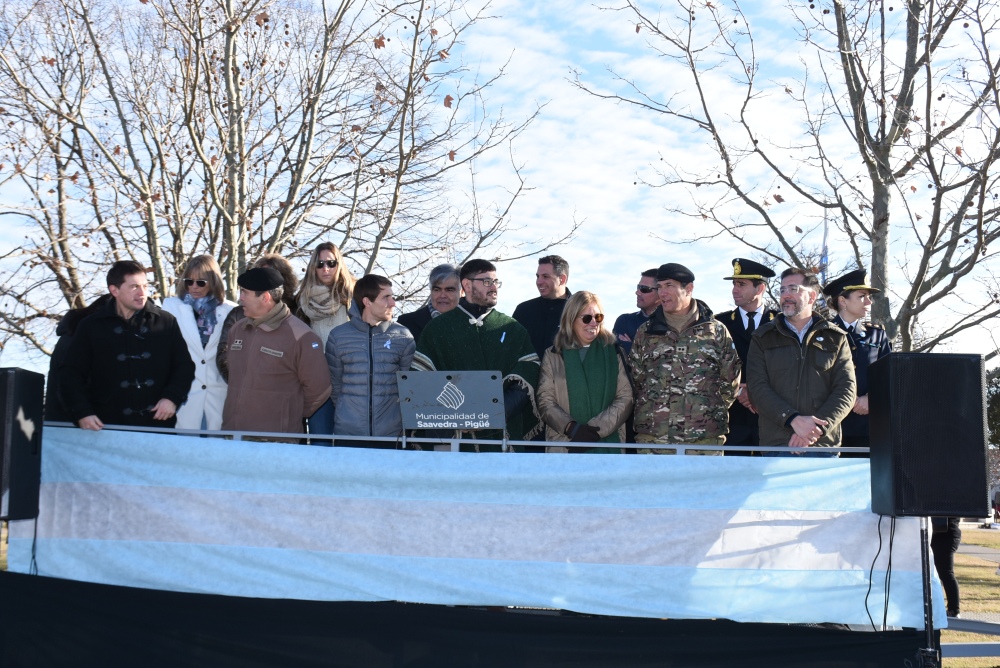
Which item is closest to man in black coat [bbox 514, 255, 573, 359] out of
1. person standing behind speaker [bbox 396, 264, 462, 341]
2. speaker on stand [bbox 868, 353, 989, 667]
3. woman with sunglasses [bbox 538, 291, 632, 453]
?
person standing behind speaker [bbox 396, 264, 462, 341]

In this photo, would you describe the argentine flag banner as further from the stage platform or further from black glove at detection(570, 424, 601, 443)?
black glove at detection(570, 424, 601, 443)

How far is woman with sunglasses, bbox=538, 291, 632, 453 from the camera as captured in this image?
17.5 feet

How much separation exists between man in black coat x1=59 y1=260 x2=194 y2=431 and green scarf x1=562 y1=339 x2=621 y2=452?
2.19 meters

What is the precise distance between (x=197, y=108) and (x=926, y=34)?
27.9 ft

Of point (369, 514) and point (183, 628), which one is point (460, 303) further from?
point (183, 628)

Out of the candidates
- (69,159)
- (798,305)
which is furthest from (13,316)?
(798,305)

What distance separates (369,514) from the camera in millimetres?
4703

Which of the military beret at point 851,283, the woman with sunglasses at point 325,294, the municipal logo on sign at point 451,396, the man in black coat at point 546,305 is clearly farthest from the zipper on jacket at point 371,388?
the military beret at point 851,283

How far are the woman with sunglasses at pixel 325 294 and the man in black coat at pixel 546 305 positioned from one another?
1223 millimetres

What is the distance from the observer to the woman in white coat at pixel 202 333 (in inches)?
230

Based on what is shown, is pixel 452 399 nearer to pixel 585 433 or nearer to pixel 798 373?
pixel 585 433

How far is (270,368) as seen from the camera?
17.6ft

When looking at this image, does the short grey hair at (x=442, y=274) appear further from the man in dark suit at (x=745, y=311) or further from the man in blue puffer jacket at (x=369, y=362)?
the man in dark suit at (x=745, y=311)

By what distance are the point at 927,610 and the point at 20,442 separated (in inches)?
170
